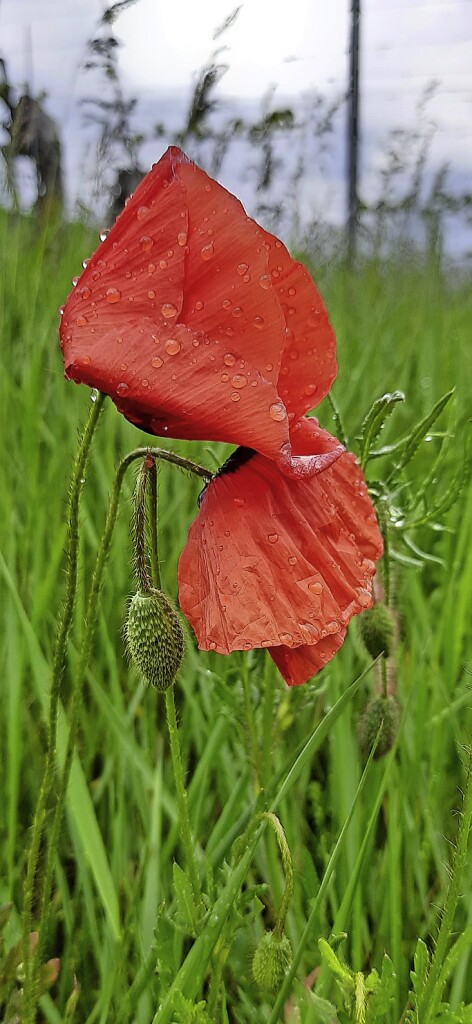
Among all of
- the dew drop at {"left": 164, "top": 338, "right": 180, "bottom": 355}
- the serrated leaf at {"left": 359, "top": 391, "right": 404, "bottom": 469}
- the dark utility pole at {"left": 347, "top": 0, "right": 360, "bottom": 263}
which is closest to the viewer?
the dew drop at {"left": 164, "top": 338, "right": 180, "bottom": 355}

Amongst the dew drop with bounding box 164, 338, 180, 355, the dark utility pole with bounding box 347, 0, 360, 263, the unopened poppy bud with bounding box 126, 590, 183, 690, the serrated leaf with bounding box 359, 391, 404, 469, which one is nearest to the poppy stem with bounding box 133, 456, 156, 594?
the unopened poppy bud with bounding box 126, 590, 183, 690

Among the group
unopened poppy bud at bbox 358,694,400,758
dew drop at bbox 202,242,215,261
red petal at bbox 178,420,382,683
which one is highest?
dew drop at bbox 202,242,215,261

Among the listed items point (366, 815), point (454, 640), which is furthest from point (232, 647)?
point (454, 640)

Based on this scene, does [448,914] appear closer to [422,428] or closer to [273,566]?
[273,566]

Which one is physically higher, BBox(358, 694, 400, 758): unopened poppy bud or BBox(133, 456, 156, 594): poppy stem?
BBox(133, 456, 156, 594): poppy stem

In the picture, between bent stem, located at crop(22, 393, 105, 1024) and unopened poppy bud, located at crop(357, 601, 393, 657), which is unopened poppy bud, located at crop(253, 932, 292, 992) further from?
unopened poppy bud, located at crop(357, 601, 393, 657)

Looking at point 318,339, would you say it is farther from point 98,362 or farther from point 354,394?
point 354,394

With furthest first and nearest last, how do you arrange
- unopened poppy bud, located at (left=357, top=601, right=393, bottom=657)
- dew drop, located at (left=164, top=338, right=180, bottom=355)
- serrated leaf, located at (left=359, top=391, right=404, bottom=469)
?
unopened poppy bud, located at (left=357, top=601, right=393, bottom=657) < serrated leaf, located at (left=359, top=391, right=404, bottom=469) < dew drop, located at (left=164, top=338, right=180, bottom=355)

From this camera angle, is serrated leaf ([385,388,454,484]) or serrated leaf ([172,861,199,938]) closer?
serrated leaf ([172,861,199,938])
